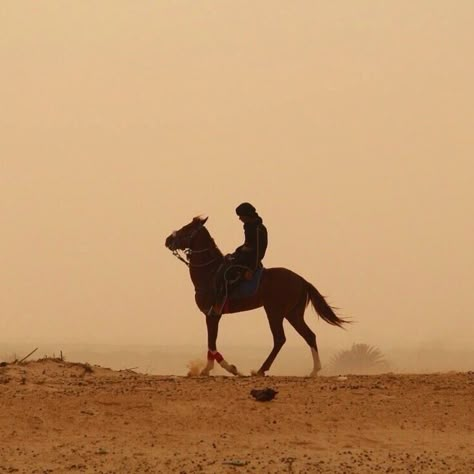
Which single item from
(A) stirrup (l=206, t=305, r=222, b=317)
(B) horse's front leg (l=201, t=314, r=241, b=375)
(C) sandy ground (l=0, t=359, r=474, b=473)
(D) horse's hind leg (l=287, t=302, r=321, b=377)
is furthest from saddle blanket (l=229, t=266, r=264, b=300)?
(C) sandy ground (l=0, t=359, r=474, b=473)

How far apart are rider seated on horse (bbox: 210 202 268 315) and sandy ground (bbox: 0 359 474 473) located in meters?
2.08

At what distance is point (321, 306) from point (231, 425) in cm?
585

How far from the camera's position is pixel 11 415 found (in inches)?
460

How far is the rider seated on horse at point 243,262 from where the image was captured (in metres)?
16.3

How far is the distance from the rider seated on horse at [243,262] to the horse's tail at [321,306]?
1.20 m

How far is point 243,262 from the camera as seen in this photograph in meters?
16.3

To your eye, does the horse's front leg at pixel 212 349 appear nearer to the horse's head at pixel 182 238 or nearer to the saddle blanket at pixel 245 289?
the saddle blanket at pixel 245 289

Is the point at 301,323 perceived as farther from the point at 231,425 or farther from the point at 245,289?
the point at 231,425

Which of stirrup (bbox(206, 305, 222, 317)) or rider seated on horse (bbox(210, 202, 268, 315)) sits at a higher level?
rider seated on horse (bbox(210, 202, 268, 315))

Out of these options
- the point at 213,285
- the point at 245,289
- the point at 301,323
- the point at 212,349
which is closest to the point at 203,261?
the point at 213,285

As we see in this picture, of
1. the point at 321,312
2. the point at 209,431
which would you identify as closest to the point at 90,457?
the point at 209,431

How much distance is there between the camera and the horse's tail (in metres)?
17.1

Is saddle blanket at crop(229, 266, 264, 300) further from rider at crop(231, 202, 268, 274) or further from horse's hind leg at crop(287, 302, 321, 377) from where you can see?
horse's hind leg at crop(287, 302, 321, 377)

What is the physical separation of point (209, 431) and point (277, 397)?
1.61 m
